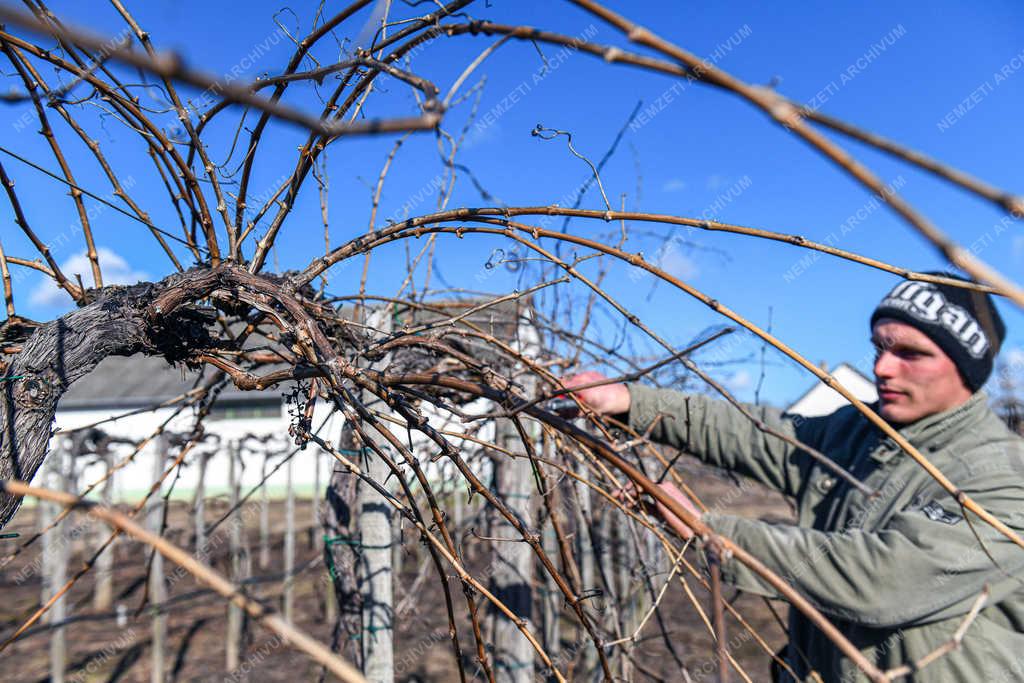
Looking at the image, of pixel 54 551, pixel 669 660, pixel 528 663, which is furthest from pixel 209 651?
pixel 528 663

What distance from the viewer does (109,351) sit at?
1271mm

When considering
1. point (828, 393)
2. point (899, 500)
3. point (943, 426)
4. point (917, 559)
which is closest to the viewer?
point (917, 559)

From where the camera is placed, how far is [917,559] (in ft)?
5.19

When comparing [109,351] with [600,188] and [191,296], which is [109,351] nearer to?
[191,296]

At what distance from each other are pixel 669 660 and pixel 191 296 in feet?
19.2

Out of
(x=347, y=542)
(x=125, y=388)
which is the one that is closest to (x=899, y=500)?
(x=347, y=542)

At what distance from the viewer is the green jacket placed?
1.61m

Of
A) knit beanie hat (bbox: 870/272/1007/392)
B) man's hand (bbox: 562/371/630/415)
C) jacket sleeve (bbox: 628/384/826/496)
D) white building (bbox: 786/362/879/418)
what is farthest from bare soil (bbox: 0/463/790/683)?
white building (bbox: 786/362/879/418)

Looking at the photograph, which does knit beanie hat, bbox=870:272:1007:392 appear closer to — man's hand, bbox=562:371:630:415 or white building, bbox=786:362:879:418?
man's hand, bbox=562:371:630:415

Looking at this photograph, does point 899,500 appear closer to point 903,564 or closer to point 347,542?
point 903,564

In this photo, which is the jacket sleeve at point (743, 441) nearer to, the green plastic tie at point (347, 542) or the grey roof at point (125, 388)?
the green plastic tie at point (347, 542)

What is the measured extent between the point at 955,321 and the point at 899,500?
569 millimetres

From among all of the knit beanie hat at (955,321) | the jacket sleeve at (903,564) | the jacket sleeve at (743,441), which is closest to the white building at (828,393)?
the jacket sleeve at (743,441)

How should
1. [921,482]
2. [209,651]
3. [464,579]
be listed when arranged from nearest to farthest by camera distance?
[464,579] < [921,482] < [209,651]
